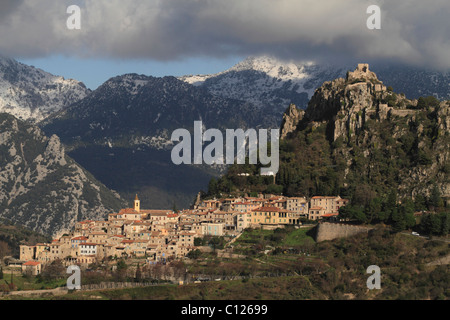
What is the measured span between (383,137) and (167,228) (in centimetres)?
3838

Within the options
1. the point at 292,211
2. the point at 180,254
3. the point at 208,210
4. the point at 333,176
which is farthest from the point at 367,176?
the point at 180,254

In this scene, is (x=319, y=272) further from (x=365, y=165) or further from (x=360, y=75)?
(x=360, y=75)

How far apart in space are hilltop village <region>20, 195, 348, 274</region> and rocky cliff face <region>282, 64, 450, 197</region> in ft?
34.9

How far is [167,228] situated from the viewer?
13862cm

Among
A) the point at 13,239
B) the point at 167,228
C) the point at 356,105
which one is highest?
the point at 356,105

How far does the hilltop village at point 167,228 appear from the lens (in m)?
131

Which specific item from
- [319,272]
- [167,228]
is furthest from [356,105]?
[319,272]

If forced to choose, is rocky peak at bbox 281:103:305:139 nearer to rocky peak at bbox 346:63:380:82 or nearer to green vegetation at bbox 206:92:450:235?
green vegetation at bbox 206:92:450:235

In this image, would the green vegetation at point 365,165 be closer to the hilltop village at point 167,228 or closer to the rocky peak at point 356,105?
the rocky peak at point 356,105

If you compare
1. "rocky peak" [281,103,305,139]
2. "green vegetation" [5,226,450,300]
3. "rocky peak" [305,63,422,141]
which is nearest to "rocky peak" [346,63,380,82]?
A: "rocky peak" [305,63,422,141]

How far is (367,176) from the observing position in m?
148

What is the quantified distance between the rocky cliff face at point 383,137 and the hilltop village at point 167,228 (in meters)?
10.6

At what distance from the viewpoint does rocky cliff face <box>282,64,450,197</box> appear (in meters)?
144

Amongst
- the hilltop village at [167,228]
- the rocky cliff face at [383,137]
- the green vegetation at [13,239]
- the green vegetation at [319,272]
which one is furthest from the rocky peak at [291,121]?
the green vegetation at [13,239]
